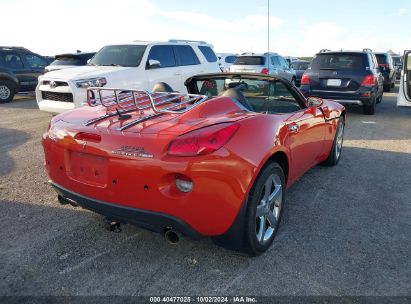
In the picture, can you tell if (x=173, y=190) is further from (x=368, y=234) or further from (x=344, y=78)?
(x=344, y=78)

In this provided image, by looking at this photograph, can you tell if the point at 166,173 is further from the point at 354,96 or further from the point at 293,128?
the point at 354,96

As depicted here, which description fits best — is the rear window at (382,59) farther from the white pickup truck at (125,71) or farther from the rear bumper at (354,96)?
the white pickup truck at (125,71)

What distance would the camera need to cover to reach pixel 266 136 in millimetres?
2916

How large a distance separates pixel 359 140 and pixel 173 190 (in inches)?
223

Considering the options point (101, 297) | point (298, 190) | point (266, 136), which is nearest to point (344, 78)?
point (298, 190)

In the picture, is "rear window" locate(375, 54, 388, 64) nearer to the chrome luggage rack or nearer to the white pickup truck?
the white pickup truck

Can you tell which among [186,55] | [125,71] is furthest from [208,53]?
[125,71]

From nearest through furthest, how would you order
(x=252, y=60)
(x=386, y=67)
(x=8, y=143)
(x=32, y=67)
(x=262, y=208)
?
(x=262, y=208), (x=8, y=143), (x=32, y=67), (x=252, y=60), (x=386, y=67)

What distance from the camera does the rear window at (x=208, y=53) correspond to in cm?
1051

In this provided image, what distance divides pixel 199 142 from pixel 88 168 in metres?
0.89

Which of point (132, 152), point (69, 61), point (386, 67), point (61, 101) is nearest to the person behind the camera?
point (132, 152)

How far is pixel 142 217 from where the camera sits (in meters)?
2.57

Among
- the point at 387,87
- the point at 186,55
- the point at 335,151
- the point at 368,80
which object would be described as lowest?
the point at 387,87

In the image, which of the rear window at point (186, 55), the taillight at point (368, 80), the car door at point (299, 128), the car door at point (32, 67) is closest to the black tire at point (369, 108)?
the taillight at point (368, 80)
